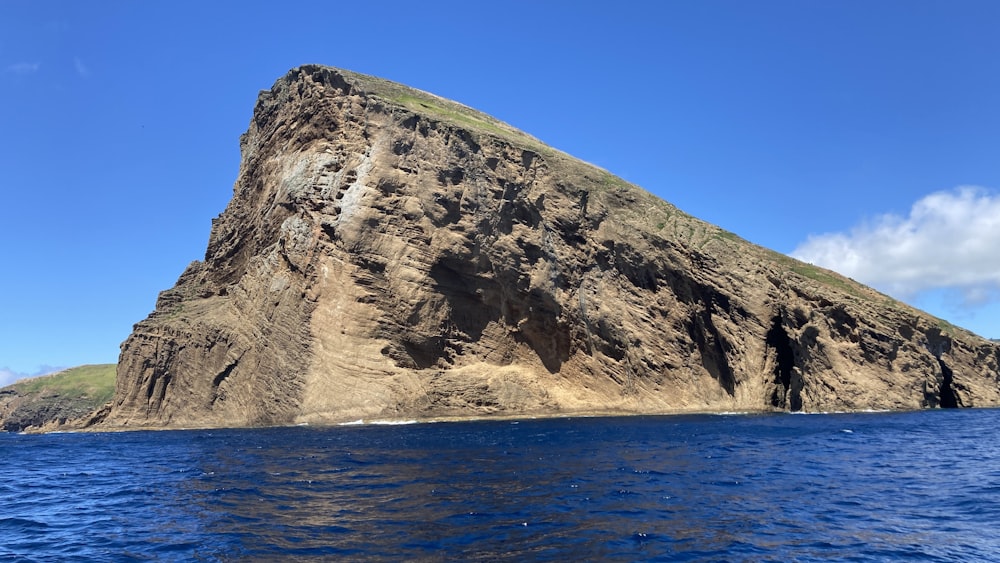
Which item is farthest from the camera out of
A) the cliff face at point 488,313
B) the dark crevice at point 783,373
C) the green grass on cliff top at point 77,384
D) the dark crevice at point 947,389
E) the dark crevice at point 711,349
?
the green grass on cliff top at point 77,384

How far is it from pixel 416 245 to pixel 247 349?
62.4 ft

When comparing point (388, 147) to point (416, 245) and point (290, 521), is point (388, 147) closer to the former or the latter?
point (416, 245)

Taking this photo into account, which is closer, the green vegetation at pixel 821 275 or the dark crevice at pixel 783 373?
the dark crevice at pixel 783 373

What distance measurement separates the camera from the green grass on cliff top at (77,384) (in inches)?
5027

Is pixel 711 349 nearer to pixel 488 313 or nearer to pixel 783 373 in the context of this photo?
pixel 783 373

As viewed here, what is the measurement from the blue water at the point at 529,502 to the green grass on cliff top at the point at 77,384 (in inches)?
4266

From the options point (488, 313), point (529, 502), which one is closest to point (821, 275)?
point (488, 313)

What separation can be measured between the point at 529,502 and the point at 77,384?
14335cm

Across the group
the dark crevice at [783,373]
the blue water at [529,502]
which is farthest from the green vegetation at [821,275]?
the blue water at [529,502]

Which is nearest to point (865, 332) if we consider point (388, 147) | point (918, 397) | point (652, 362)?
point (918, 397)

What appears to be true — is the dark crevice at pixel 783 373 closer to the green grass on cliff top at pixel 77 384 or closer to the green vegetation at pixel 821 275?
the green vegetation at pixel 821 275

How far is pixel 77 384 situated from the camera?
438ft

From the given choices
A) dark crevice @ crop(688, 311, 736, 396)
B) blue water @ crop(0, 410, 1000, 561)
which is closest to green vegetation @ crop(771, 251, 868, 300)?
dark crevice @ crop(688, 311, 736, 396)

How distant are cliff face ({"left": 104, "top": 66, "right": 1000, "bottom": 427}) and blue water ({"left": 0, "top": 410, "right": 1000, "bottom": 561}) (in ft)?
85.1
